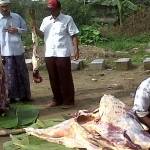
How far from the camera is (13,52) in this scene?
8602 millimetres

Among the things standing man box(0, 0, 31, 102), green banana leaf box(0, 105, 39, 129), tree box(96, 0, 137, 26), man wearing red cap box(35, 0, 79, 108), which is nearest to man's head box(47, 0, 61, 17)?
man wearing red cap box(35, 0, 79, 108)

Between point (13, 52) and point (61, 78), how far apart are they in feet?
2.83

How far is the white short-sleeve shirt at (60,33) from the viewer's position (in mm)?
8273

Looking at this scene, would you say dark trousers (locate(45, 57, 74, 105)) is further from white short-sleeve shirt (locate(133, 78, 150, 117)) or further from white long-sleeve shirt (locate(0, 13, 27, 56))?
white short-sleeve shirt (locate(133, 78, 150, 117))

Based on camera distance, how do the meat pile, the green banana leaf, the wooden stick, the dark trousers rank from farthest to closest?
1. the dark trousers
2. the green banana leaf
3. the wooden stick
4. the meat pile

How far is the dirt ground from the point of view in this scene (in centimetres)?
855

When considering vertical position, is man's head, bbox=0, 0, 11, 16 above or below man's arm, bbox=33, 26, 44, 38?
above

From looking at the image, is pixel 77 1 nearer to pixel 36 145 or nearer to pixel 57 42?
pixel 57 42

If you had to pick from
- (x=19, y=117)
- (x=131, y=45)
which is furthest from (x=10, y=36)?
(x=131, y=45)

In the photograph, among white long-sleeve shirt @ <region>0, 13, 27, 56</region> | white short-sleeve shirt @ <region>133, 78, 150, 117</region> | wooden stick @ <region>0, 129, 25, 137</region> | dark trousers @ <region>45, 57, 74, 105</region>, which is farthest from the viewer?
white long-sleeve shirt @ <region>0, 13, 27, 56</region>

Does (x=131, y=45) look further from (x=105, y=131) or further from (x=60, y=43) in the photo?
(x=105, y=131)

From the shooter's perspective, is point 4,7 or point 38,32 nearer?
point 4,7

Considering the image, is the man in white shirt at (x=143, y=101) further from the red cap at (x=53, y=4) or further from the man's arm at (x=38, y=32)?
the man's arm at (x=38, y=32)

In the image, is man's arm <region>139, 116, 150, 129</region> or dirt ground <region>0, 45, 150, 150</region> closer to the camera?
man's arm <region>139, 116, 150, 129</region>
